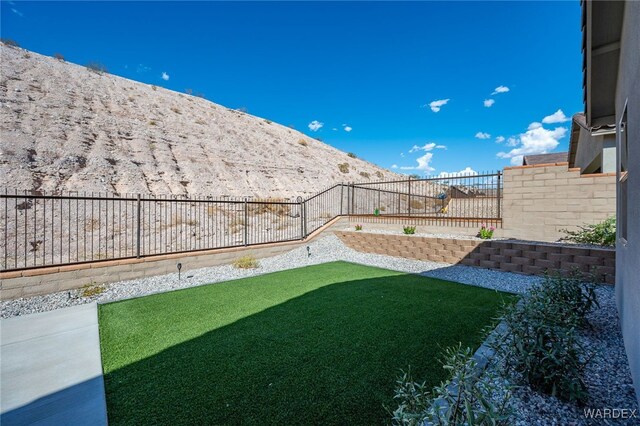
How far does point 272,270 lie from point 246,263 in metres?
0.76

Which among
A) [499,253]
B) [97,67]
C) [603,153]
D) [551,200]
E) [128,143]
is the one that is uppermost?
[97,67]

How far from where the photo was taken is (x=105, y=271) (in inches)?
226

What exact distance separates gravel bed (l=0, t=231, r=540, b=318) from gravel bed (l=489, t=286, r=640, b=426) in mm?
2426

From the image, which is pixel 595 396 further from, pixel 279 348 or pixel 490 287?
pixel 490 287

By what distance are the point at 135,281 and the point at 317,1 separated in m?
15.4

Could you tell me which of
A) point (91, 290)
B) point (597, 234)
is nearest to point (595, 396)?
point (597, 234)

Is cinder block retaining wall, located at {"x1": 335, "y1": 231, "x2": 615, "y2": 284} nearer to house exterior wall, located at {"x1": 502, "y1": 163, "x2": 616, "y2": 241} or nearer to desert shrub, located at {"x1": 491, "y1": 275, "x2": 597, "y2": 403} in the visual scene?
house exterior wall, located at {"x1": 502, "y1": 163, "x2": 616, "y2": 241}

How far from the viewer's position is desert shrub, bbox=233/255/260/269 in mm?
7301

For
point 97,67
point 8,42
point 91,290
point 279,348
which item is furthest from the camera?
point 97,67

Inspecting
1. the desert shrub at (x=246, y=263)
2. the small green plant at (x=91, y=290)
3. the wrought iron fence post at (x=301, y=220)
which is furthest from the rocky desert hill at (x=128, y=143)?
the small green plant at (x=91, y=290)

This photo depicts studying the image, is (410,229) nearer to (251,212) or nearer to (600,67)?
(600,67)

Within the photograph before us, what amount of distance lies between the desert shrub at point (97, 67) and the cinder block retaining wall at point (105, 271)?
2351 cm

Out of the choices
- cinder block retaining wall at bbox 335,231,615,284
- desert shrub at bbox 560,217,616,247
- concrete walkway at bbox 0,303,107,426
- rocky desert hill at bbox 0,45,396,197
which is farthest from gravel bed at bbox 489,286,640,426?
rocky desert hill at bbox 0,45,396,197

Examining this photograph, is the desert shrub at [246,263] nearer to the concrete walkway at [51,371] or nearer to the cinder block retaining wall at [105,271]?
the cinder block retaining wall at [105,271]
